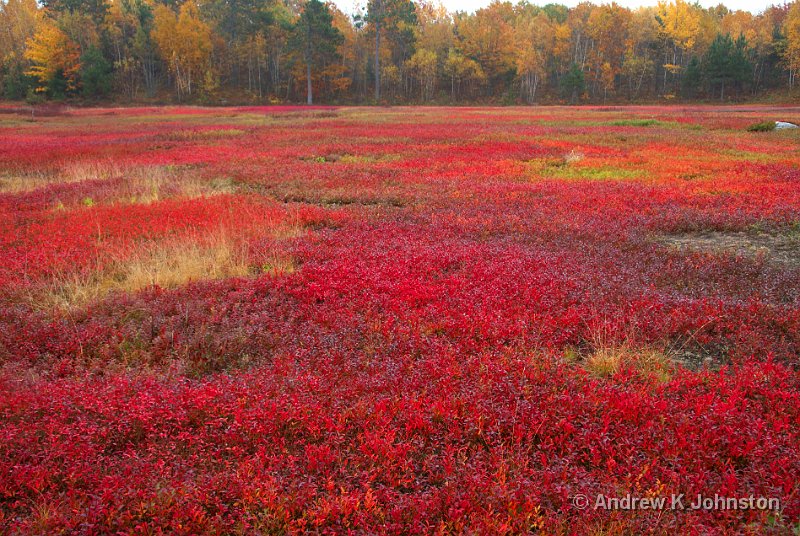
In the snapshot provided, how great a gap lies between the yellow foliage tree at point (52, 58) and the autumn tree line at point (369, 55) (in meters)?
0.19

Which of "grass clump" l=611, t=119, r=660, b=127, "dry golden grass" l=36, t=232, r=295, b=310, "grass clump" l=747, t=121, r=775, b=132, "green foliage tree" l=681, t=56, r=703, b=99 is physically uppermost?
"green foliage tree" l=681, t=56, r=703, b=99

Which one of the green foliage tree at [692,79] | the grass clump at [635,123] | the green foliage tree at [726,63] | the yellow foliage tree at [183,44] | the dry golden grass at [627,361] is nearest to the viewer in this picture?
the dry golden grass at [627,361]

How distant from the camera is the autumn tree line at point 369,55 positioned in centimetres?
7269

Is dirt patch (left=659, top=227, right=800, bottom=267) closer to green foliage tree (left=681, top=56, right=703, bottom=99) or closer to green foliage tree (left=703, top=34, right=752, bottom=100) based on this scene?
green foliage tree (left=703, top=34, right=752, bottom=100)

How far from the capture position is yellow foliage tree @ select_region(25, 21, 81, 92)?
68.0 metres

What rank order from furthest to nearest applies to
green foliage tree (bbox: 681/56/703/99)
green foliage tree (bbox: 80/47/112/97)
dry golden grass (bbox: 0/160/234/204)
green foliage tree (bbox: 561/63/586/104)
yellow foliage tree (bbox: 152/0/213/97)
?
green foliage tree (bbox: 561/63/586/104) < green foliage tree (bbox: 681/56/703/99) < yellow foliage tree (bbox: 152/0/213/97) < green foliage tree (bbox: 80/47/112/97) < dry golden grass (bbox: 0/160/234/204)

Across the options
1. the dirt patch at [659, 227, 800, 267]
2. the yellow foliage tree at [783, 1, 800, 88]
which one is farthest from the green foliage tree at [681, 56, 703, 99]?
the dirt patch at [659, 227, 800, 267]

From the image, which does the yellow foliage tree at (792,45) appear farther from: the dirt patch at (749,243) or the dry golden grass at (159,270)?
the dry golden grass at (159,270)

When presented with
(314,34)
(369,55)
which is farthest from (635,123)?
(369,55)

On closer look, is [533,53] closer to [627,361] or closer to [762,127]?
[762,127]

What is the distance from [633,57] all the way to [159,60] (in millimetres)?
76111

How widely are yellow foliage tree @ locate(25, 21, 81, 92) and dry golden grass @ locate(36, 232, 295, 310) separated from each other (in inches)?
2989

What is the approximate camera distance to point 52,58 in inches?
2707

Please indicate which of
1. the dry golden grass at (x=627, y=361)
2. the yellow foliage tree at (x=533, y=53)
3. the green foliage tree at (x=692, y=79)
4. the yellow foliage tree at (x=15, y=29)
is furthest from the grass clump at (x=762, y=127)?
the yellow foliage tree at (x=15, y=29)
